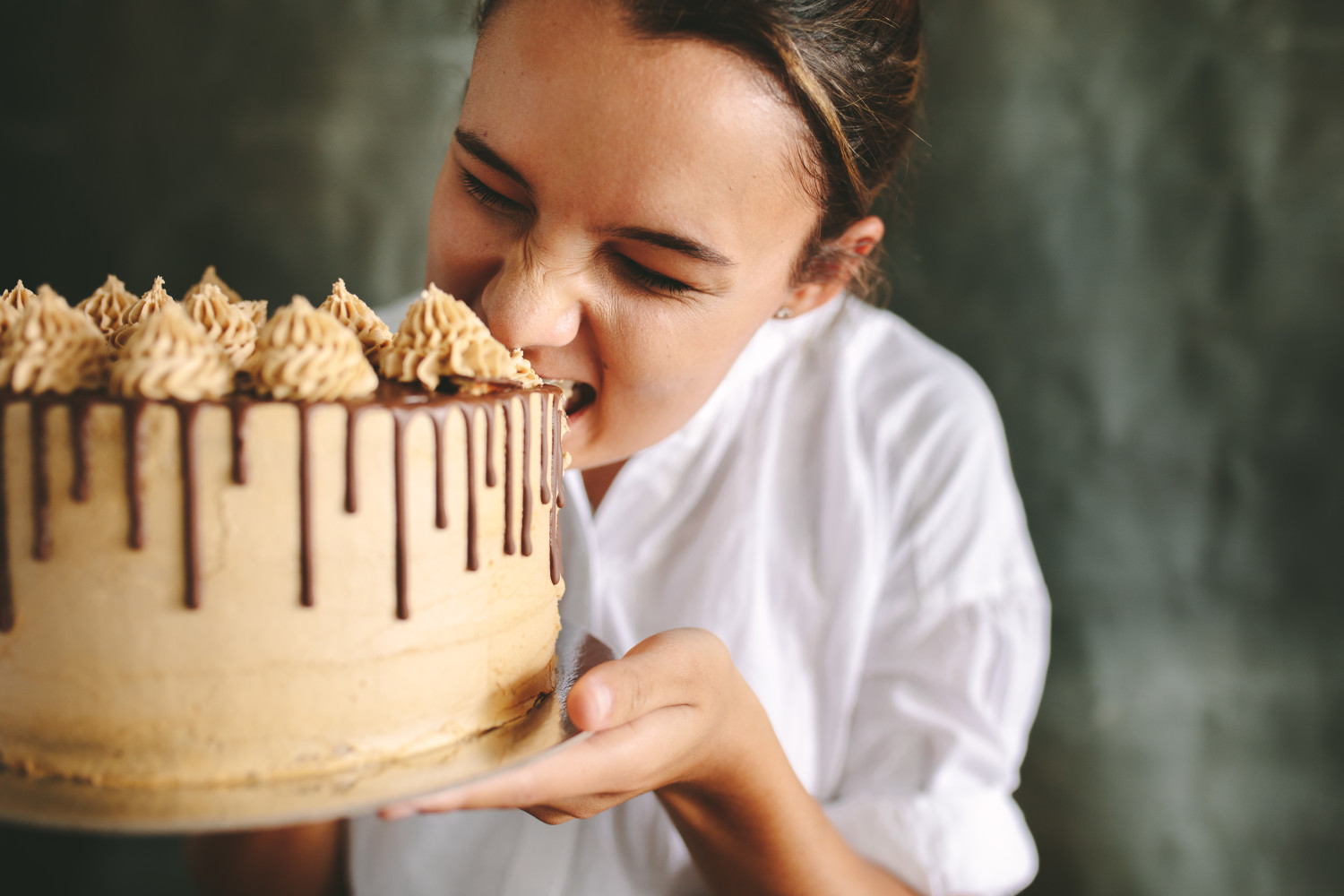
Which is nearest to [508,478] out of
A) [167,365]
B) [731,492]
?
[167,365]

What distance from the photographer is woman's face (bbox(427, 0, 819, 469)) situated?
1.13 m

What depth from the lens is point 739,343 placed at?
1456mm

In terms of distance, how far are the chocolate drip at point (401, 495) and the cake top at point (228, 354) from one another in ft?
0.20

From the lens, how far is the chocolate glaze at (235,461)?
85 cm

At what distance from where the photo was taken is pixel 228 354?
1.04m

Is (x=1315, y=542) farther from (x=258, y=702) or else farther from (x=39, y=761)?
(x=39, y=761)

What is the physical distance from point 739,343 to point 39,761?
1059mm

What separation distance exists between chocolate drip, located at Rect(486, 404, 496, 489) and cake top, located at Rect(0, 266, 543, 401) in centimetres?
4

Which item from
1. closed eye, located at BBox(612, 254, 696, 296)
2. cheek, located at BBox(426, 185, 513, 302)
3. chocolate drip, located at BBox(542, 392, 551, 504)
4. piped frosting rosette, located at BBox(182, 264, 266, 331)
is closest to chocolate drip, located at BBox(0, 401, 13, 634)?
piped frosting rosette, located at BBox(182, 264, 266, 331)

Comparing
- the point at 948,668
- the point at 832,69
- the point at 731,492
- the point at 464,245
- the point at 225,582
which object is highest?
the point at 832,69

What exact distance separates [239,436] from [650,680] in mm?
506

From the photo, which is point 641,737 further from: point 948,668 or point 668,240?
point 948,668

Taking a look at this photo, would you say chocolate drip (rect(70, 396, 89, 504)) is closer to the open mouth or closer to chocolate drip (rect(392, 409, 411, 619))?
chocolate drip (rect(392, 409, 411, 619))

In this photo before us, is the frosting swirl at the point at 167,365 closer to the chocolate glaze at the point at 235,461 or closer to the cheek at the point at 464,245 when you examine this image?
the chocolate glaze at the point at 235,461
